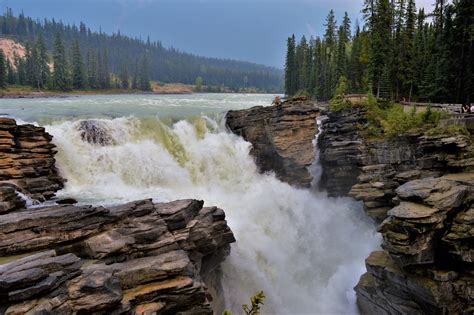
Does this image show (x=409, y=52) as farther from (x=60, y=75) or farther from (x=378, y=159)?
(x=60, y=75)

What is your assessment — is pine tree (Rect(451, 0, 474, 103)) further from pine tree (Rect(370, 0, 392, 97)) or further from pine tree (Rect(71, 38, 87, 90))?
pine tree (Rect(71, 38, 87, 90))

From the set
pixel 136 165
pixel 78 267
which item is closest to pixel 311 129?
pixel 136 165

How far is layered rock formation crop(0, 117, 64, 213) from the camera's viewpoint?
755 inches

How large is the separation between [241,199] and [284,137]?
7.98 metres

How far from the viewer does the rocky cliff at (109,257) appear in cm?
1032

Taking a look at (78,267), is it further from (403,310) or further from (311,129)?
(311,129)

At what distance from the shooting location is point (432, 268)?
16641 mm

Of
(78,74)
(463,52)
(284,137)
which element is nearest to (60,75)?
(78,74)

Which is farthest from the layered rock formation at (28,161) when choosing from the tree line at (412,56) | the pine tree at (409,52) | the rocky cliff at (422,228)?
the pine tree at (409,52)

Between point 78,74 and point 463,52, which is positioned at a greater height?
point 78,74

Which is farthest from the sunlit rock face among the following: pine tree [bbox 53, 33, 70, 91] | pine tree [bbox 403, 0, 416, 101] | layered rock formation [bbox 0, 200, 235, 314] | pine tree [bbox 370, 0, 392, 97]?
pine tree [bbox 53, 33, 70, 91]

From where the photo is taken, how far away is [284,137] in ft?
103

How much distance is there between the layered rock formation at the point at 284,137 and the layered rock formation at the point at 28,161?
1666 cm

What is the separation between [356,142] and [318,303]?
14.7 meters
